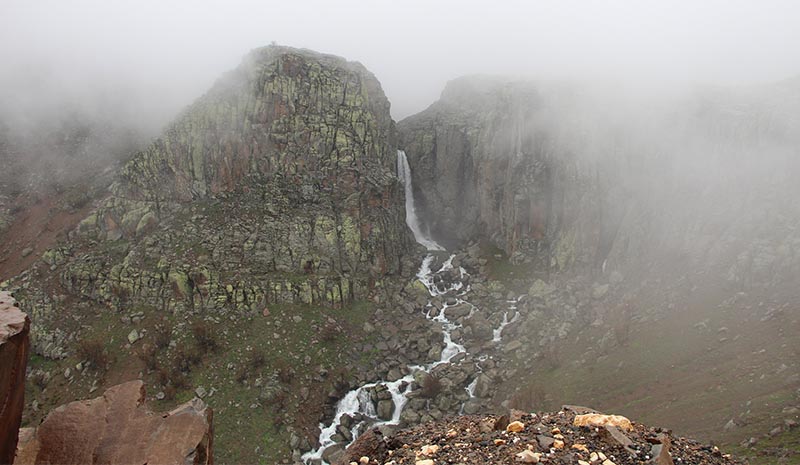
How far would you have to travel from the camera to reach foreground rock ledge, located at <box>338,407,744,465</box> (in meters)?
11.2

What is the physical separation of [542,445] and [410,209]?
80667mm

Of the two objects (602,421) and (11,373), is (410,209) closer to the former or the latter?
(602,421)

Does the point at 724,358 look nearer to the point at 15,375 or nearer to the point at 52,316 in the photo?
the point at 15,375

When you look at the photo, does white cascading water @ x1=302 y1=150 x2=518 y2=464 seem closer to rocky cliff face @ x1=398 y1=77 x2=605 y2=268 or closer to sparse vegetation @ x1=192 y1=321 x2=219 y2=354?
rocky cliff face @ x1=398 y1=77 x2=605 y2=268

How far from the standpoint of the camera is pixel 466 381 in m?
52.2

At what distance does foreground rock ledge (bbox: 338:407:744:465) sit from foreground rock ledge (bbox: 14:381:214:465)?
504 centimetres

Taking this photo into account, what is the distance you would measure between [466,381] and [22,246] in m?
66.3

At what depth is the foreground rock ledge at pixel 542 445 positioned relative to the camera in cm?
1120

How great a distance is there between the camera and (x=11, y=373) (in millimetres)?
8664

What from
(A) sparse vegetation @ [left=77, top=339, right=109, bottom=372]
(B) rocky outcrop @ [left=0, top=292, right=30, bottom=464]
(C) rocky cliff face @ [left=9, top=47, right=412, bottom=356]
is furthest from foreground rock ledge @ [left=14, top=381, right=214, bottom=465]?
(C) rocky cliff face @ [left=9, top=47, right=412, bottom=356]

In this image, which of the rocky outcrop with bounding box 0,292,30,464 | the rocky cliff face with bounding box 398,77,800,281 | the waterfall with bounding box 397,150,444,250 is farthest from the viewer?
the waterfall with bounding box 397,150,444,250

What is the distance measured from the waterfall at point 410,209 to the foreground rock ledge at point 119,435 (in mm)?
73816

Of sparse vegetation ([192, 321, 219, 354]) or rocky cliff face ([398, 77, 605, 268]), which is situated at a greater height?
rocky cliff face ([398, 77, 605, 268])

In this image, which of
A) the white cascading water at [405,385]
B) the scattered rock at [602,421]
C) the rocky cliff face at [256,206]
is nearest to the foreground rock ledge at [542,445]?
the scattered rock at [602,421]
